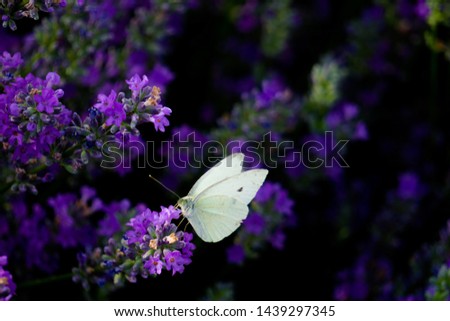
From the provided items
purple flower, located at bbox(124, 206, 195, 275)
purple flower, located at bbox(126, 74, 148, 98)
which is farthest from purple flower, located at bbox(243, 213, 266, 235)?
purple flower, located at bbox(126, 74, 148, 98)

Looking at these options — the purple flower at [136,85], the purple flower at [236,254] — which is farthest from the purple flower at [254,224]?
the purple flower at [136,85]

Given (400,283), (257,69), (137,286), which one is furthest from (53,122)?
(257,69)

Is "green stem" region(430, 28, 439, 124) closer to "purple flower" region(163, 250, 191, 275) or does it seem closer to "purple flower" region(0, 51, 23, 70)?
"purple flower" region(163, 250, 191, 275)

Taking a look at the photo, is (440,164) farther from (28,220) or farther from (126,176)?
(28,220)

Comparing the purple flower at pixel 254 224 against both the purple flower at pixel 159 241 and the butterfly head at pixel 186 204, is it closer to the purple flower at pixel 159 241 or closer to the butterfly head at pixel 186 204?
the butterfly head at pixel 186 204

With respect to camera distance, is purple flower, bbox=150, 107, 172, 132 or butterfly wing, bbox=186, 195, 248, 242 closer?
purple flower, bbox=150, 107, 172, 132
